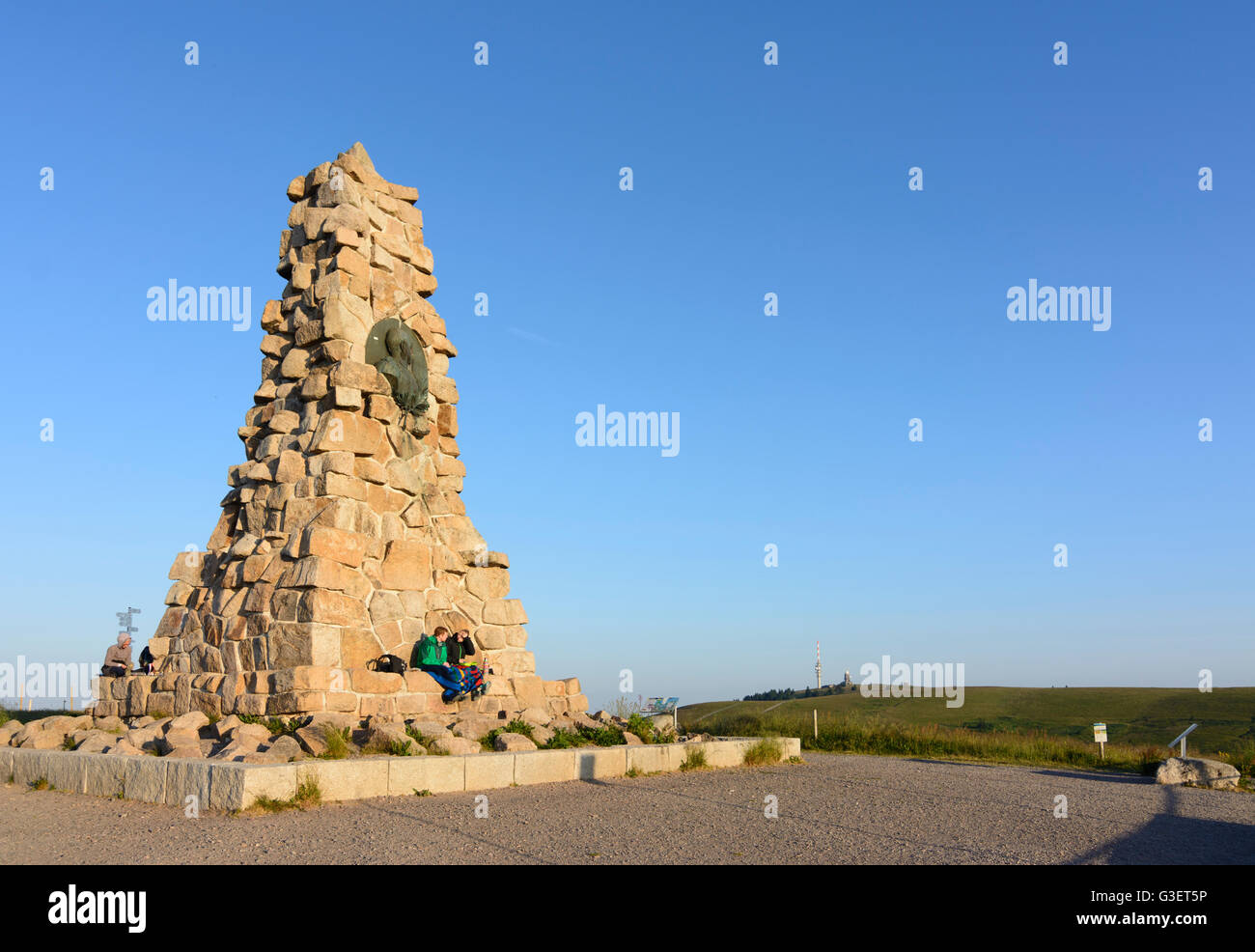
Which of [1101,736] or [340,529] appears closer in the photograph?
[340,529]

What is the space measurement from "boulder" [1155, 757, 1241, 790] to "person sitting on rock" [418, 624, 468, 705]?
9295mm

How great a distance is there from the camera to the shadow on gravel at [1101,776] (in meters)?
12.4

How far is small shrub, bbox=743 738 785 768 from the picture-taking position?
42.6 ft

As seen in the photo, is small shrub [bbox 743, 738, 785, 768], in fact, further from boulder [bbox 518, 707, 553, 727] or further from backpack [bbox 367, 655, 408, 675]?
backpack [bbox 367, 655, 408, 675]

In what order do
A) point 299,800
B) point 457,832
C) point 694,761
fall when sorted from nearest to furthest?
point 457,832 → point 299,800 → point 694,761

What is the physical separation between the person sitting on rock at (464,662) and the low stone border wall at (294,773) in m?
2.27

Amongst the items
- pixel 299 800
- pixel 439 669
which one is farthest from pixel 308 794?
pixel 439 669

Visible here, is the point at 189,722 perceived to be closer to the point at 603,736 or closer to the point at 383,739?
the point at 383,739

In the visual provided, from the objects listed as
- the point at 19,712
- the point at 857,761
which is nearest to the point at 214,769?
the point at 857,761

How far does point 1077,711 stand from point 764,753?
32.8 metres

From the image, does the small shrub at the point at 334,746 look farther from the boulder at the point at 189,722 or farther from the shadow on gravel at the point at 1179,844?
the shadow on gravel at the point at 1179,844

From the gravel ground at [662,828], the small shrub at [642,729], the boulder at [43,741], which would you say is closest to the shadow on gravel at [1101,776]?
the gravel ground at [662,828]

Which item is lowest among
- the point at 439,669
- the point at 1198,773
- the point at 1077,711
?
the point at 1077,711

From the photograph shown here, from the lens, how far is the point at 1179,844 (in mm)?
7398
